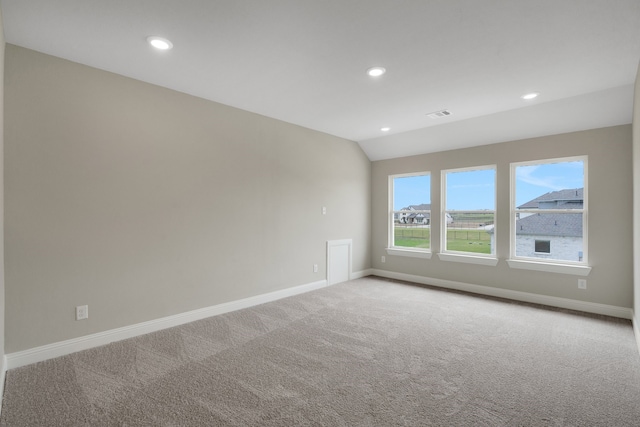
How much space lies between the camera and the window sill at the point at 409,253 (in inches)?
212

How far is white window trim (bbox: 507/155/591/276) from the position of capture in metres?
3.97

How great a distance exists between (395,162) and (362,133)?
1.01 metres

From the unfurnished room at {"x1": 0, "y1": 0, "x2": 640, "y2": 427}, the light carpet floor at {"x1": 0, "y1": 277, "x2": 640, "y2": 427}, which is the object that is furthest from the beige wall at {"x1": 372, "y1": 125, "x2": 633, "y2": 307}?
the light carpet floor at {"x1": 0, "y1": 277, "x2": 640, "y2": 427}

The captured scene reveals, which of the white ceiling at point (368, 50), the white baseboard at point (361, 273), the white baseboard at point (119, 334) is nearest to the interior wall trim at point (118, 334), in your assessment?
the white baseboard at point (119, 334)

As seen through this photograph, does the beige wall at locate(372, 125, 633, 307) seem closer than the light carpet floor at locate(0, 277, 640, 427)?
No

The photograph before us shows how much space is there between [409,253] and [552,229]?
2.12 meters

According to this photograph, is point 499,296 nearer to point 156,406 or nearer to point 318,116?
point 318,116

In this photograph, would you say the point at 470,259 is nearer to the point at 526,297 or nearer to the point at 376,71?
the point at 526,297

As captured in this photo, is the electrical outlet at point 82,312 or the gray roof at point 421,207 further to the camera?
the gray roof at point 421,207

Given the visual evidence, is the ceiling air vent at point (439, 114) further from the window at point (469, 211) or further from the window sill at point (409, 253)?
the window sill at point (409, 253)

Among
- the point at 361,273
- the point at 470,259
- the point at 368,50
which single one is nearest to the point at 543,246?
the point at 470,259

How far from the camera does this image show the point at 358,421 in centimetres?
184

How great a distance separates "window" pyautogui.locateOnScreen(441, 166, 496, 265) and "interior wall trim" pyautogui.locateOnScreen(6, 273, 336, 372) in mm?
3063

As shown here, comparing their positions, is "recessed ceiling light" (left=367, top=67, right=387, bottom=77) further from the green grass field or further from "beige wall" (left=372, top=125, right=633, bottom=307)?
the green grass field
